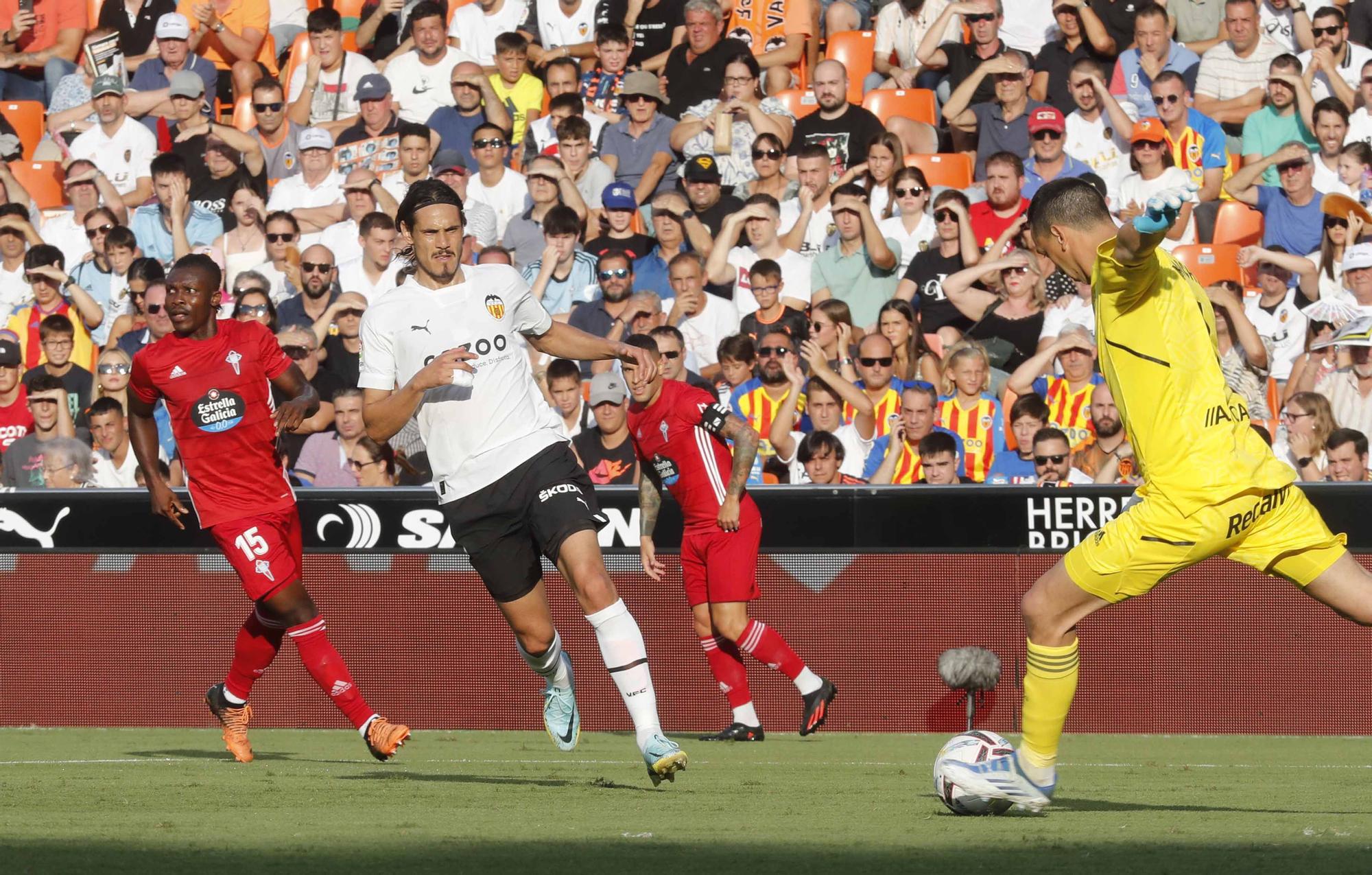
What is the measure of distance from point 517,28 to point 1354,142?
809 centimetres

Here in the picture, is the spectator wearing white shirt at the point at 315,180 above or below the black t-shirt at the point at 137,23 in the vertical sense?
below

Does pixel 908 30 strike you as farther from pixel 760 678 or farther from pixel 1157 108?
pixel 760 678

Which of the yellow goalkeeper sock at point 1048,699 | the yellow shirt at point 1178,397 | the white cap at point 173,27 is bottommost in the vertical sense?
the white cap at point 173,27

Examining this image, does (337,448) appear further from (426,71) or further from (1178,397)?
(1178,397)

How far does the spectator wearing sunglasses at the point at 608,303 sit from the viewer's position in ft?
48.8

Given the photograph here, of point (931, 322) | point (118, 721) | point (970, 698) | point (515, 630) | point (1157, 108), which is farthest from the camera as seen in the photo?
point (1157, 108)

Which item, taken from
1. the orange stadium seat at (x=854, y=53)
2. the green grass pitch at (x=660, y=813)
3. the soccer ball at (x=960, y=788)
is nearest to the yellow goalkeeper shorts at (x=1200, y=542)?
the soccer ball at (x=960, y=788)

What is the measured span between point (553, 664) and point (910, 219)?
296 inches

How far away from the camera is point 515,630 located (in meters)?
8.58

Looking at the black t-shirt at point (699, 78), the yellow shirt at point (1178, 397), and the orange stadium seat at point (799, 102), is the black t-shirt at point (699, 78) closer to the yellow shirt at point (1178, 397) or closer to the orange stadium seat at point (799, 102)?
the orange stadium seat at point (799, 102)

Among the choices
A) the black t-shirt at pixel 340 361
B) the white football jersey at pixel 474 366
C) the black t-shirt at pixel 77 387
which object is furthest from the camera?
the black t-shirt at pixel 77 387

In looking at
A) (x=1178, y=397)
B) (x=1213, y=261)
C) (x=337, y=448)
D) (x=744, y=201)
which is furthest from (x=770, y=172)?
(x=1178, y=397)

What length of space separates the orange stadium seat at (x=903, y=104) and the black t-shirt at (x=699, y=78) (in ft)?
4.22

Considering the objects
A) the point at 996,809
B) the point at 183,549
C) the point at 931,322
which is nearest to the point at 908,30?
the point at 931,322
